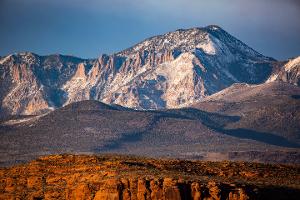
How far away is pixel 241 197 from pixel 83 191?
499 inches

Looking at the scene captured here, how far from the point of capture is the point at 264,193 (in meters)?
87.5

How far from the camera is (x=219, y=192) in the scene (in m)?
84.2

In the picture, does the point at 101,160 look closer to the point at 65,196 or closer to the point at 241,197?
the point at 65,196

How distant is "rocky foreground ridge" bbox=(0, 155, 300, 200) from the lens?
84188 millimetres

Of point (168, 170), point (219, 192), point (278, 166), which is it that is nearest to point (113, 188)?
point (219, 192)

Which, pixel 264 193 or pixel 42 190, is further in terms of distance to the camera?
pixel 42 190

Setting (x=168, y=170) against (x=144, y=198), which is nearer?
(x=144, y=198)

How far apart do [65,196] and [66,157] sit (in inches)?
738

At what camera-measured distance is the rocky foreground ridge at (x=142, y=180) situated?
84188 millimetres

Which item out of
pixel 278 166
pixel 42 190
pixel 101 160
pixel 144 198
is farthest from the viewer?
pixel 278 166

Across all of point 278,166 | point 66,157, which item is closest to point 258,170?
point 278,166

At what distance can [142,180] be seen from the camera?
85.1m

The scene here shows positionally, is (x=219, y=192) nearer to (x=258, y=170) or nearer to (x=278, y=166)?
(x=258, y=170)

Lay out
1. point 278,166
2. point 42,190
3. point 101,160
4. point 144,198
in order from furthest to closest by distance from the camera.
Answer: point 278,166 → point 101,160 → point 42,190 → point 144,198
